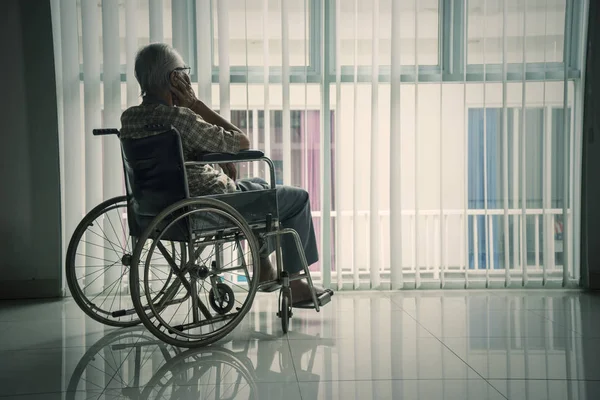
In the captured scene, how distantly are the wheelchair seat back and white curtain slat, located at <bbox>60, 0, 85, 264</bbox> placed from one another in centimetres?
102

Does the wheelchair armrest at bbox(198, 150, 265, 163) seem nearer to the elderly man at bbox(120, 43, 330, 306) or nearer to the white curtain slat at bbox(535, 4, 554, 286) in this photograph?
the elderly man at bbox(120, 43, 330, 306)

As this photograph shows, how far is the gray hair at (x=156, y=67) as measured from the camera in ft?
8.02

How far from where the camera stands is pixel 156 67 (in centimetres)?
245

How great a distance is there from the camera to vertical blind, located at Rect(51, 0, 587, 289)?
3.32 meters

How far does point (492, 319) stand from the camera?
2730 mm

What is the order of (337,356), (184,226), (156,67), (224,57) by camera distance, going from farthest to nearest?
(224,57), (156,67), (184,226), (337,356)

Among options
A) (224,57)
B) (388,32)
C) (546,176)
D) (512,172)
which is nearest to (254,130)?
(224,57)

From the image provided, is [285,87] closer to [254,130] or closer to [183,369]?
[254,130]

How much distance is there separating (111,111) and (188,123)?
3.66 ft

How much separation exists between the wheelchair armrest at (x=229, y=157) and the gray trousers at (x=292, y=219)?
302mm

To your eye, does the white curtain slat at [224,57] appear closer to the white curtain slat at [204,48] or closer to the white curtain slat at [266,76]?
the white curtain slat at [204,48]

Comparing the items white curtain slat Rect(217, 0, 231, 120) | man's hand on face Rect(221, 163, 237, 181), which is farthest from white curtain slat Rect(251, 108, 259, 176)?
man's hand on face Rect(221, 163, 237, 181)

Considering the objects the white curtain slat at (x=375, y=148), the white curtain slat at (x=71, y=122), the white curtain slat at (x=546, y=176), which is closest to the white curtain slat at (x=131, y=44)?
the white curtain slat at (x=71, y=122)

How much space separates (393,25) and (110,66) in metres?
1.37
